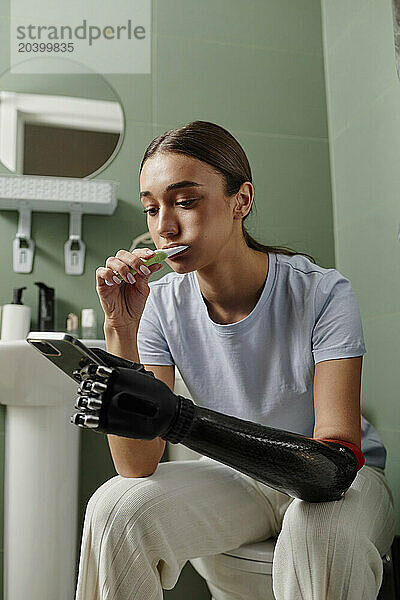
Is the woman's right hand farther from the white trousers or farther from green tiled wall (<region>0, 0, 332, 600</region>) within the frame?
green tiled wall (<region>0, 0, 332, 600</region>)

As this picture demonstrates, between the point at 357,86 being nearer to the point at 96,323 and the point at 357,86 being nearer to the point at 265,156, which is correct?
the point at 265,156

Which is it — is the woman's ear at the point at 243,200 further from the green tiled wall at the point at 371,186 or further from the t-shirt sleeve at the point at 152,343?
the green tiled wall at the point at 371,186

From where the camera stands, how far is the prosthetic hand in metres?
0.69

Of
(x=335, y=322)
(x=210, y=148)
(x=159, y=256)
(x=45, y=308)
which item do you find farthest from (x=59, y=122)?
(x=335, y=322)

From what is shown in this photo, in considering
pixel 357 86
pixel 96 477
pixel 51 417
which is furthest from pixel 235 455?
pixel 357 86

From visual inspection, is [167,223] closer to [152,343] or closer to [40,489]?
[152,343]

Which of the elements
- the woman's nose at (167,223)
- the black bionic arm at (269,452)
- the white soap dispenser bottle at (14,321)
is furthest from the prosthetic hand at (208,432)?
the white soap dispenser bottle at (14,321)

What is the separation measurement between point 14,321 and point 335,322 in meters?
0.92

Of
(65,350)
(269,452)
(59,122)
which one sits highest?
(59,122)

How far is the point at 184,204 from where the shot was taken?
1028mm

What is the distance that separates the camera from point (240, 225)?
3.77ft

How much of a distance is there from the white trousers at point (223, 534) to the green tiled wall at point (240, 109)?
0.84m

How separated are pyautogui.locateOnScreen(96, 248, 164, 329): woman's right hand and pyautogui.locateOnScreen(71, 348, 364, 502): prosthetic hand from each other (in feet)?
0.70

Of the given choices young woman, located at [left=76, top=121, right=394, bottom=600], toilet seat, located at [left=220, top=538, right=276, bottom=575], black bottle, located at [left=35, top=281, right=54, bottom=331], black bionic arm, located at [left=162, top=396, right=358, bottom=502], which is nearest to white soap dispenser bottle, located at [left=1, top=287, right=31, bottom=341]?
black bottle, located at [left=35, top=281, right=54, bottom=331]
